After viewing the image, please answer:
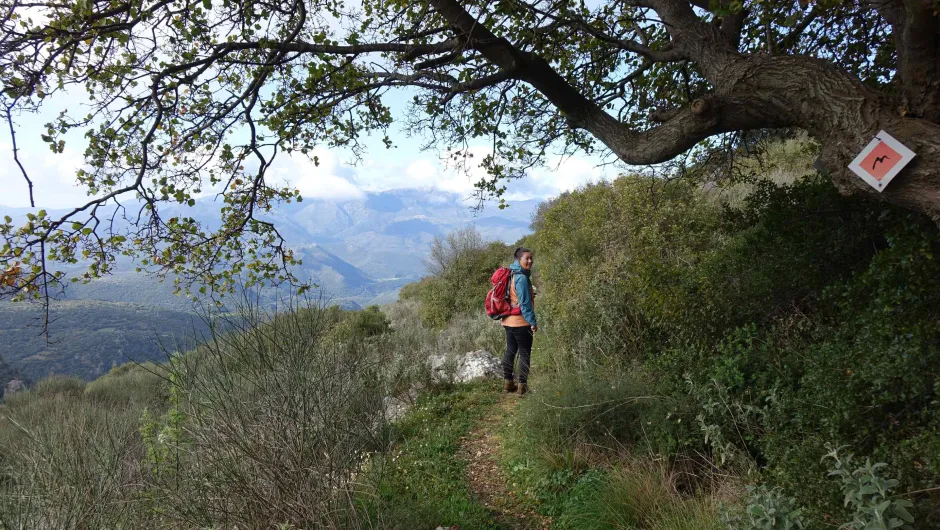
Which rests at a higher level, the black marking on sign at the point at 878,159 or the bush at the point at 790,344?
the black marking on sign at the point at 878,159

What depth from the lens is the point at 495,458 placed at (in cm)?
507

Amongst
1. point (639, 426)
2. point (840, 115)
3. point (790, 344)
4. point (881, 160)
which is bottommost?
point (639, 426)

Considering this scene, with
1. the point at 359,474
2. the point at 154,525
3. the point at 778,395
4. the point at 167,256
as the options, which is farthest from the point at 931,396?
the point at 167,256

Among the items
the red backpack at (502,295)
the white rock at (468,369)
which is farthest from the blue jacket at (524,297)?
the white rock at (468,369)

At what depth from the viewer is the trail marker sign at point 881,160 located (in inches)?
95.5

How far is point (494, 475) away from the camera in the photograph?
185 inches

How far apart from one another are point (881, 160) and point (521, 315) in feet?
14.1

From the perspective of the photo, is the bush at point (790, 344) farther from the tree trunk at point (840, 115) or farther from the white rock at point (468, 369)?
the white rock at point (468, 369)

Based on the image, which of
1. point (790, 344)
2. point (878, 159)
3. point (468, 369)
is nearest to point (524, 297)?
point (468, 369)

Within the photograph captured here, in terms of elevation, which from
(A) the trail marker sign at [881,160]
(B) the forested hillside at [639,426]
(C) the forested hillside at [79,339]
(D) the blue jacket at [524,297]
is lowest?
(C) the forested hillside at [79,339]

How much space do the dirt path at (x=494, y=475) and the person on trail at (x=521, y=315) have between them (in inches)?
20.4

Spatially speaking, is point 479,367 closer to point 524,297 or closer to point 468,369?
point 468,369

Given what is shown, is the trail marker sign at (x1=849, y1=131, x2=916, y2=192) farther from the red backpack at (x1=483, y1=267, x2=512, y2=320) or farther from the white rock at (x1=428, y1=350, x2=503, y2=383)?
the white rock at (x1=428, y1=350, x2=503, y2=383)

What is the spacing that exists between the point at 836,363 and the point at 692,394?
1.06m
